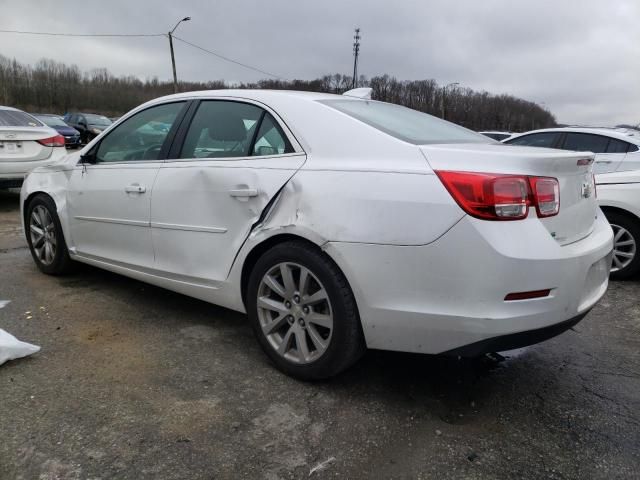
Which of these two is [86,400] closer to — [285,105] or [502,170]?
[285,105]

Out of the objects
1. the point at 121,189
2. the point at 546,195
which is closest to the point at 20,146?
the point at 121,189

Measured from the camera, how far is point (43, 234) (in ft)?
14.5

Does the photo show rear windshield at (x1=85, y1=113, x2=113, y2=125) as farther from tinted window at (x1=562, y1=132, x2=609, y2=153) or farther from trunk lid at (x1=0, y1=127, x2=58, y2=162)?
tinted window at (x1=562, y1=132, x2=609, y2=153)

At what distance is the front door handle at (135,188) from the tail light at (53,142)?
5200 mm

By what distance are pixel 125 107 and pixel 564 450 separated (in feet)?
203

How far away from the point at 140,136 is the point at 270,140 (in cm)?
135

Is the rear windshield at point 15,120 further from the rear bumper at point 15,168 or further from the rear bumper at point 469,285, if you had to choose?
the rear bumper at point 469,285

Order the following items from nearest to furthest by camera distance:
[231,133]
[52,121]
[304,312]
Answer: [304,312] < [231,133] < [52,121]

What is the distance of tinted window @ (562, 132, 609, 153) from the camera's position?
6.85 m

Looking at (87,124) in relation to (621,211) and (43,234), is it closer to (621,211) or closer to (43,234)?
(43,234)

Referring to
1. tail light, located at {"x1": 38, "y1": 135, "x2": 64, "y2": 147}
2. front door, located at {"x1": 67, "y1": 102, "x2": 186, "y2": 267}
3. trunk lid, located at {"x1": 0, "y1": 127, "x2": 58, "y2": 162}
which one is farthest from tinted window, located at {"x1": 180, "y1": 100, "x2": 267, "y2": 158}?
tail light, located at {"x1": 38, "y1": 135, "x2": 64, "y2": 147}

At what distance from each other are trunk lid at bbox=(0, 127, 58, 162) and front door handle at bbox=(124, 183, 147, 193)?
497 centimetres

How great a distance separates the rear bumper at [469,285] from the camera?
6.88 feet

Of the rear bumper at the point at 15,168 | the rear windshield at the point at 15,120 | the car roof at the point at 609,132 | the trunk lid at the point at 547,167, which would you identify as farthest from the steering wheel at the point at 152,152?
the car roof at the point at 609,132
